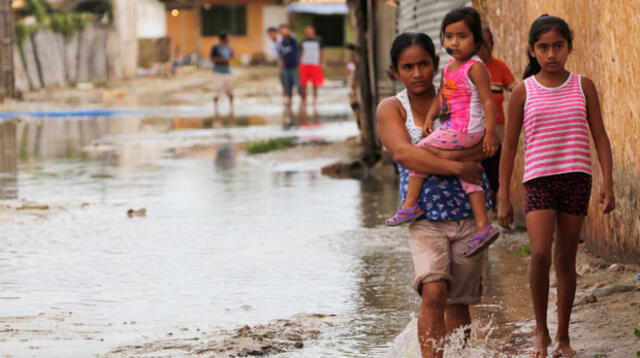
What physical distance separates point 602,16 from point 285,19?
5233 centimetres

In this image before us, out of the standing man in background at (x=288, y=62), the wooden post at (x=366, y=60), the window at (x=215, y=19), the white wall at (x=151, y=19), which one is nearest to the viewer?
the wooden post at (x=366, y=60)

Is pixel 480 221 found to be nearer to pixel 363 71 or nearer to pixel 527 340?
pixel 527 340

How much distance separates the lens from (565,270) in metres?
6.03

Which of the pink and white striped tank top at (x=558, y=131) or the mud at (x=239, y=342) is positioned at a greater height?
the pink and white striped tank top at (x=558, y=131)

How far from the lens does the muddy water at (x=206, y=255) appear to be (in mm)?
7082

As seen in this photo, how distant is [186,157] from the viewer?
1698cm

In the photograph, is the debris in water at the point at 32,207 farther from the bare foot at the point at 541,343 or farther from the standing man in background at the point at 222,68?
the standing man in background at the point at 222,68

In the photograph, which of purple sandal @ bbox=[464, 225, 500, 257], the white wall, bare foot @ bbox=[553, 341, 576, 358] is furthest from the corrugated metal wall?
the white wall

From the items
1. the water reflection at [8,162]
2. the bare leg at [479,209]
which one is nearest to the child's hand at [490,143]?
the bare leg at [479,209]

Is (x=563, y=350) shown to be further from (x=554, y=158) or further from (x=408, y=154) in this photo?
(x=408, y=154)

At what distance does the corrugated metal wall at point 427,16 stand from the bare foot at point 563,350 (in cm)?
574

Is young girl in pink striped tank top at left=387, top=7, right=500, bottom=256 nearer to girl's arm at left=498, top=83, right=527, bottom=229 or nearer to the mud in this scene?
girl's arm at left=498, top=83, right=527, bottom=229

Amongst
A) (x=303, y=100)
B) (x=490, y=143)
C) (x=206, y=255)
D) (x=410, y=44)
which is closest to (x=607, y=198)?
(x=490, y=143)

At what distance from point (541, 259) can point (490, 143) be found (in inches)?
27.6
